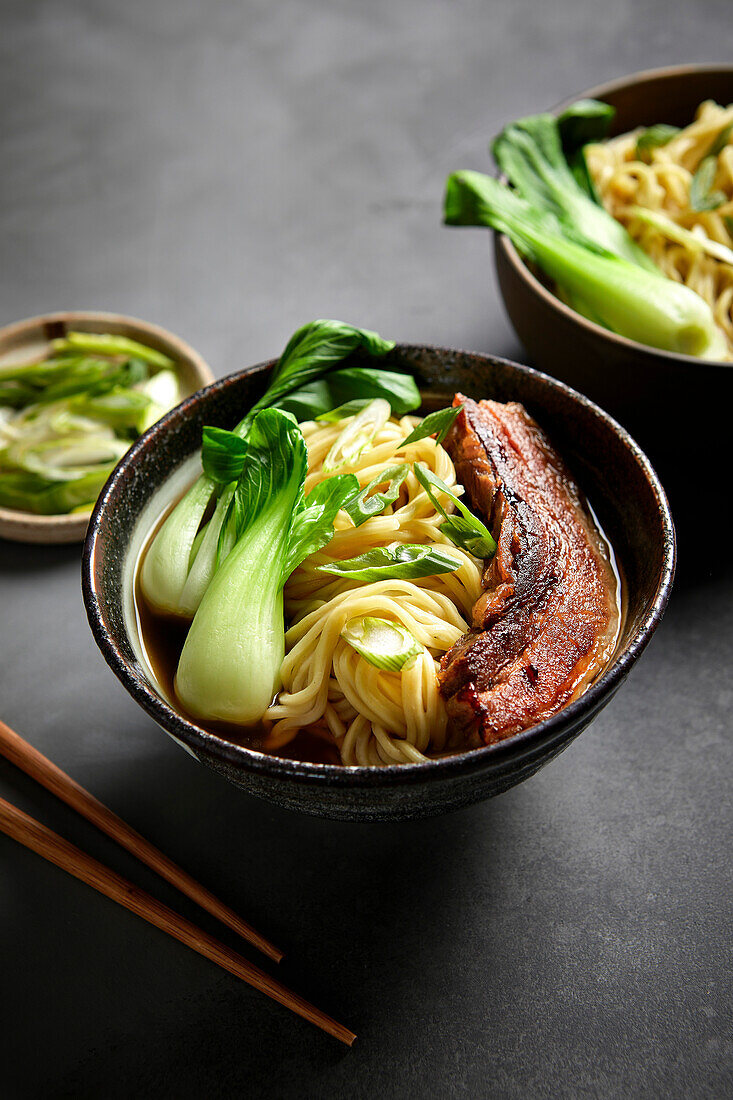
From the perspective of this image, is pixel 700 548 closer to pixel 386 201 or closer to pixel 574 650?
A: pixel 574 650

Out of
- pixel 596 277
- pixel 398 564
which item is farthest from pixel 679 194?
pixel 398 564

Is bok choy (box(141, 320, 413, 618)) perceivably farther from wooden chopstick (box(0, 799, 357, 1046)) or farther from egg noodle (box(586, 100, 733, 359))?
egg noodle (box(586, 100, 733, 359))

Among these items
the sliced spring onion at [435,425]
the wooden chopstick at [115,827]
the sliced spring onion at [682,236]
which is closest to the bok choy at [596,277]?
the sliced spring onion at [682,236]

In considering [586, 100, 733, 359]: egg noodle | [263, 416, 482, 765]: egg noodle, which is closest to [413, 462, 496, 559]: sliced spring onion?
[263, 416, 482, 765]: egg noodle

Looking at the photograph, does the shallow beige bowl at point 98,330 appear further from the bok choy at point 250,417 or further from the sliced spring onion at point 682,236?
the sliced spring onion at point 682,236

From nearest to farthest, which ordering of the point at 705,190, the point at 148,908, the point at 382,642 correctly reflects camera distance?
the point at 382,642 < the point at 148,908 < the point at 705,190

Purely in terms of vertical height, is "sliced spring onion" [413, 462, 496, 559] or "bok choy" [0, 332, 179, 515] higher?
"bok choy" [0, 332, 179, 515]

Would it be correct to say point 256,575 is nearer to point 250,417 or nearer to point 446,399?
point 250,417
